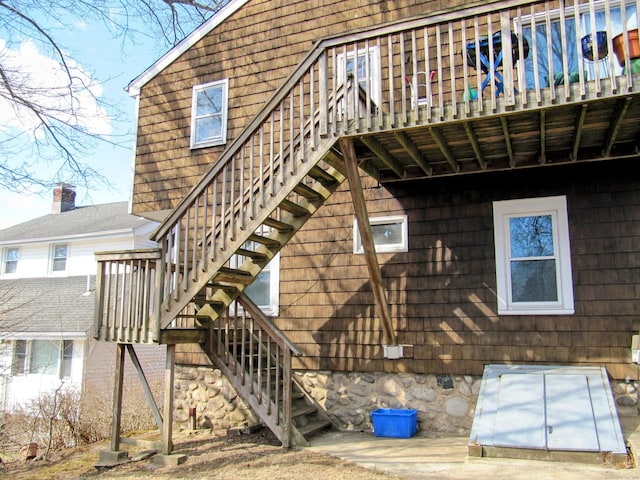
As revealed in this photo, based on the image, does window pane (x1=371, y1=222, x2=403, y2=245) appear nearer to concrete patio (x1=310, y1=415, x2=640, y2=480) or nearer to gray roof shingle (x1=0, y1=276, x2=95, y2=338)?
concrete patio (x1=310, y1=415, x2=640, y2=480)

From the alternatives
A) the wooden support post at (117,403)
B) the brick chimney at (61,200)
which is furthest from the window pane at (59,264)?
the wooden support post at (117,403)

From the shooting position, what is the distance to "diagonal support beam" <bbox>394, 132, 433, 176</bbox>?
5.78 metres

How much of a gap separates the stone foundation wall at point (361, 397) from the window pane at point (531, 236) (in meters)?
1.72

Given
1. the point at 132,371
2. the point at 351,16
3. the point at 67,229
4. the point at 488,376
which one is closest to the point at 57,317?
the point at 132,371

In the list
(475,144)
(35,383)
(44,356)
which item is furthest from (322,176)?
(35,383)

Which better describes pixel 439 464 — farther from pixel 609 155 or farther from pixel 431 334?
pixel 609 155

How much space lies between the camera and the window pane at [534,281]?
22.4 ft

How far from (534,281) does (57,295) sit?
15244 mm

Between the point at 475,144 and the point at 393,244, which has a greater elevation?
the point at 475,144

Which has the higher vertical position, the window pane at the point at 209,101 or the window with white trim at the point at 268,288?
the window pane at the point at 209,101

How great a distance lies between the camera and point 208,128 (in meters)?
9.59

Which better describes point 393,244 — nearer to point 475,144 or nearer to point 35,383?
point 475,144

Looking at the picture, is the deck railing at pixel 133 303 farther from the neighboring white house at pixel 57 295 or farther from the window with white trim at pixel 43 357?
the window with white trim at pixel 43 357

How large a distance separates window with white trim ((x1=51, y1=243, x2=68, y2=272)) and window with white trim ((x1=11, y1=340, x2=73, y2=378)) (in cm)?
323
